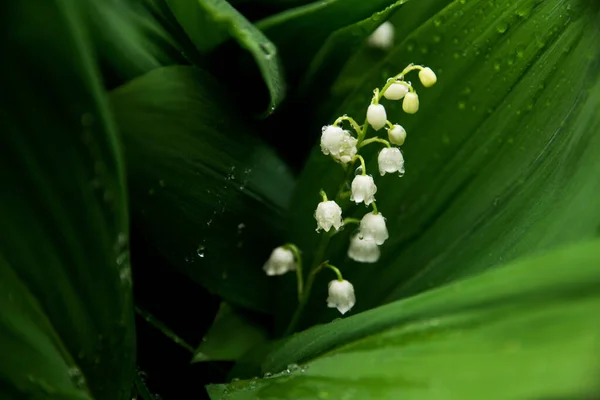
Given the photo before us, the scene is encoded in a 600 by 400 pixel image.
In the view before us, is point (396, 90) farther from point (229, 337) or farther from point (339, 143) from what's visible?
point (229, 337)

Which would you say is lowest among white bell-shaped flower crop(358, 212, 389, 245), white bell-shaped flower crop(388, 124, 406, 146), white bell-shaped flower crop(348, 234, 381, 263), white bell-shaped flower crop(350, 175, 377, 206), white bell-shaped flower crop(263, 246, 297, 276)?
white bell-shaped flower crop(263, 246, 297, 276)

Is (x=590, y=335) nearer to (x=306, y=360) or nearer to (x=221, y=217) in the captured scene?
(x=306, y=360)

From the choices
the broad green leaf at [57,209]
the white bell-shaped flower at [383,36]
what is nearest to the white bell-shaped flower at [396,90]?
the white bell-shaped flower at [383,36]

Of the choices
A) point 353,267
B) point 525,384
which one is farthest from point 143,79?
point 525,384

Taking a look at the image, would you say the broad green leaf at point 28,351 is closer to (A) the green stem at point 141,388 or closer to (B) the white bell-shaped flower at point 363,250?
(A) the green stem at point 141,388

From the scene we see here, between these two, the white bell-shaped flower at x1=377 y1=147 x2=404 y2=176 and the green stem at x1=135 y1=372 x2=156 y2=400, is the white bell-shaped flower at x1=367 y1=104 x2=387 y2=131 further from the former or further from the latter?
the green stem at x1=135 y1=372 x2=156 y2=400

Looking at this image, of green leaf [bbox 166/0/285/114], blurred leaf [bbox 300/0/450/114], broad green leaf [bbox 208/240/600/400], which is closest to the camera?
broad green leaf [bbox 208/240/600/400]

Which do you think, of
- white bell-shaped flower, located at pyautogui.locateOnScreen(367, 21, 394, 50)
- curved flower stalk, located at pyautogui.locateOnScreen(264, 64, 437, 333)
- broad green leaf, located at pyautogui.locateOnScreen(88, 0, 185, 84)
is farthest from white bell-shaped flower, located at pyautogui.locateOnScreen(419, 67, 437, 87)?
broad green leaf, located at pyautogui.locateOnScreen(88, 0, 185, 84)

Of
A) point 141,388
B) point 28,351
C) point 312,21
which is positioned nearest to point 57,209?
point 28,351
